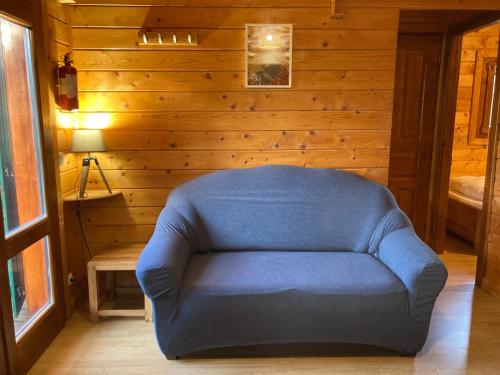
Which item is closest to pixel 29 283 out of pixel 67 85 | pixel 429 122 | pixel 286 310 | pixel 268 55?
pixel 67 85

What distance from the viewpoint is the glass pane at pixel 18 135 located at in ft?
6.75

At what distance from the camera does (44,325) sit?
91.9 inches

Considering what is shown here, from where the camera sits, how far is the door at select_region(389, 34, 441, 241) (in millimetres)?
3744

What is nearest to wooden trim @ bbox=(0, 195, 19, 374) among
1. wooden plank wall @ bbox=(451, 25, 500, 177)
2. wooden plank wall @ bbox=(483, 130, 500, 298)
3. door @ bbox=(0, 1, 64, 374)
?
door @ bbox=(0, 1, 64, 374)

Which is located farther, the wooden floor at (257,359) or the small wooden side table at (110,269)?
the small wooden side table at (110,269)

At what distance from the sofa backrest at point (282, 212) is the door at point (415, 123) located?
1.25 metres

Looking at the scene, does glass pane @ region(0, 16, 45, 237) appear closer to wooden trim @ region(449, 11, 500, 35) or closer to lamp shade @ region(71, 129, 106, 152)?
lamp shade @ region(71, 129, 106, 152)

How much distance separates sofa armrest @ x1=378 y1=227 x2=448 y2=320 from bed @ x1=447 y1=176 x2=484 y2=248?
7.56 feet

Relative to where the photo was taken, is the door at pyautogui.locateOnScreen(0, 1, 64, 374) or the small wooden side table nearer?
the door at pyautogui.locateOnScreen(0, 1, 64, 374)

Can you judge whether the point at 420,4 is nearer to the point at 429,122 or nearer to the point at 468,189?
the point at 429,122

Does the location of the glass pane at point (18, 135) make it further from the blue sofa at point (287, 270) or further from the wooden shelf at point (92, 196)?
the blue sofa at point (287, 270)

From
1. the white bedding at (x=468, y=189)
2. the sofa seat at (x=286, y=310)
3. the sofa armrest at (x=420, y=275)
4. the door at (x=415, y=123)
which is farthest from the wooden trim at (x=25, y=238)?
the white bedding at (x=468, y=189)

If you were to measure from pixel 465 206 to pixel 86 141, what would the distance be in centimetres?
383

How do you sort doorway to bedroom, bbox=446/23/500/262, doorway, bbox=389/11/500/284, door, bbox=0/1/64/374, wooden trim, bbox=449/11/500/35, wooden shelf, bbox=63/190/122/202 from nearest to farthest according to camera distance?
door, bbox=0/1/64/374
wooden shelf, bbox=63/190/122/202
wooden trim, bbox=449/11/500/35
doorway, bbox=389/11/500/284
doorway to bedroom, bbox=446/23/500/262
